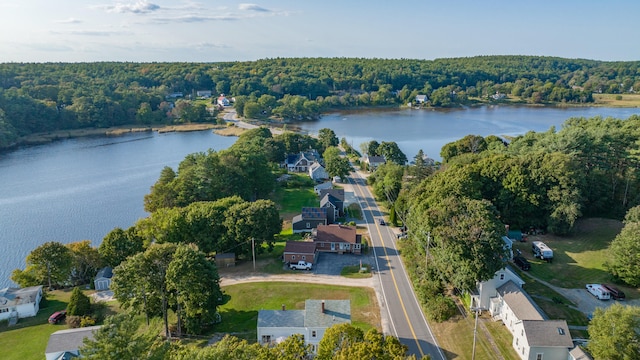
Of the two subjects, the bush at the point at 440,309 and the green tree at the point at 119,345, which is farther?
the bush at the point at 440,309

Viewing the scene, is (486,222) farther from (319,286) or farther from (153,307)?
(153,307)

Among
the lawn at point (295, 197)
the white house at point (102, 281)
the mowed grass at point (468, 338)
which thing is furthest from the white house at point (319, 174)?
the mowed grass at point (468, 338)

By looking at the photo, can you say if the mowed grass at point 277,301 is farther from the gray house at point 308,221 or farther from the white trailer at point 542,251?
the white trailer at point 542,251

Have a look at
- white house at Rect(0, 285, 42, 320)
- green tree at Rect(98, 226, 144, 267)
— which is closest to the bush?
green tree at Rect(98, 226, 144, 267)

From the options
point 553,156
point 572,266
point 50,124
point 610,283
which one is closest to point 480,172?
point 553,156

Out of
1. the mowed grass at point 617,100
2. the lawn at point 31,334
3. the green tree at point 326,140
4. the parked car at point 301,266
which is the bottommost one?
the lawn at point 31,334

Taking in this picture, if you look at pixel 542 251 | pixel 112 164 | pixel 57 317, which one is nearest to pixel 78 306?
pixel 57 317

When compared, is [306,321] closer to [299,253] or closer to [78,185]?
[299,253]
